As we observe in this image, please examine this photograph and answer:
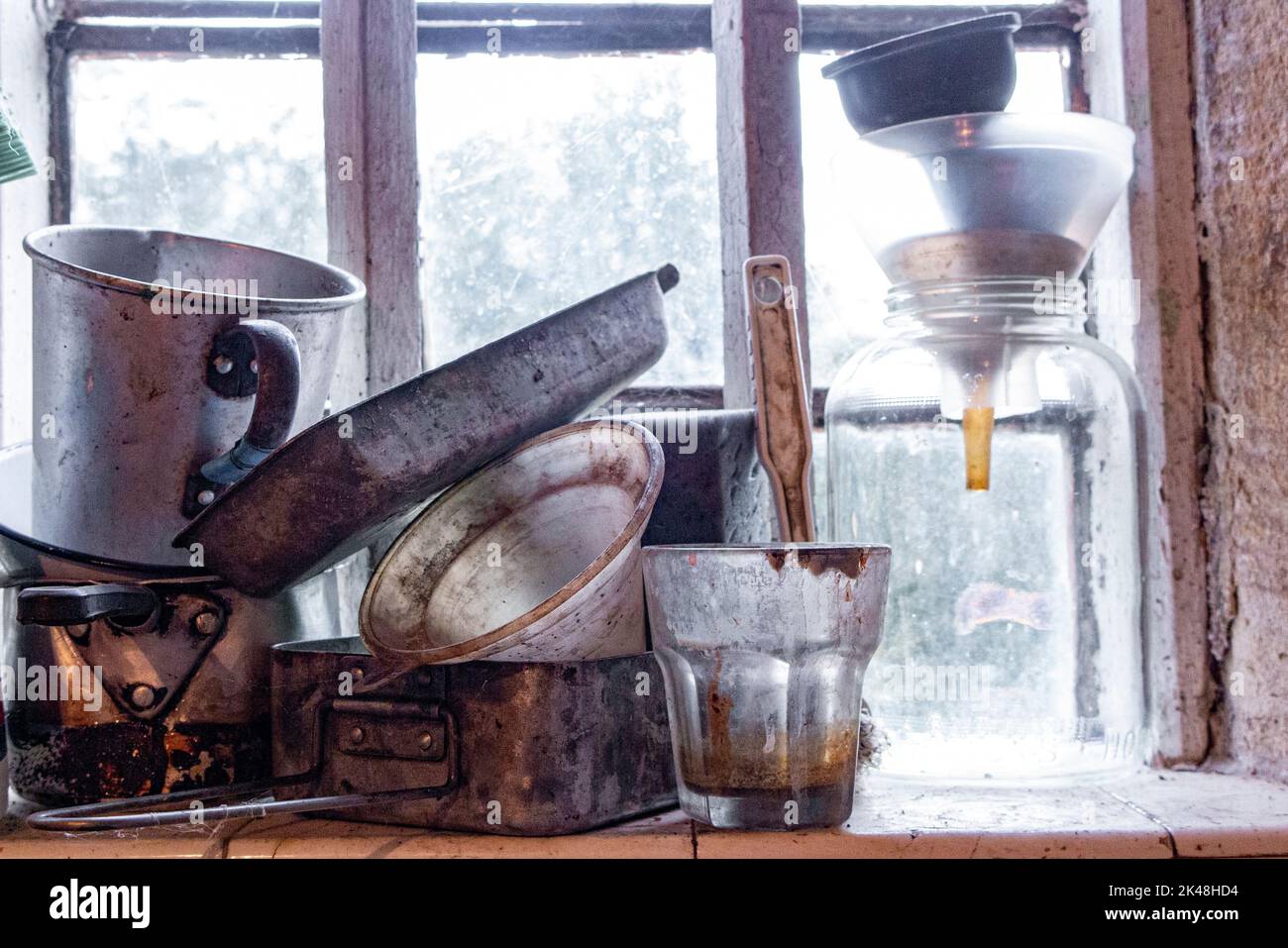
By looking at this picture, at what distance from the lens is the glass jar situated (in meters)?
0.90

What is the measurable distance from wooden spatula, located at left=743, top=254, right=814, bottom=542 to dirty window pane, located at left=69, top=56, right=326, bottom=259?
477 millimetres

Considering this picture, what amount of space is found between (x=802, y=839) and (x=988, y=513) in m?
0.37

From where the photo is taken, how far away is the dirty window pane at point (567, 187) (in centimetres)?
109

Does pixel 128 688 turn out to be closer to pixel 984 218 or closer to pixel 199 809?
pixel 199 809

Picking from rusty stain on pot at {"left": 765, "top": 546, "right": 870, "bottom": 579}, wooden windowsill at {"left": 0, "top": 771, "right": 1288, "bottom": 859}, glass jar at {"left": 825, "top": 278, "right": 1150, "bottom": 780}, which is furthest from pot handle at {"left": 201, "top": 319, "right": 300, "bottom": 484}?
glass jar at {"left": 825, "top": 278, "right": 1150, "bottom": 780}

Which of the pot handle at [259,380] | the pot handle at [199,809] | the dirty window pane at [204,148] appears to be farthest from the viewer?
the dirty window pane at [204,148]

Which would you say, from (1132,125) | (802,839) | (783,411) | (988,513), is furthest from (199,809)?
(1132,125)

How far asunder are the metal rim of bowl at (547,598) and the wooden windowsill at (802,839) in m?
0.12

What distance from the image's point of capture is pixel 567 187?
3.61 ft

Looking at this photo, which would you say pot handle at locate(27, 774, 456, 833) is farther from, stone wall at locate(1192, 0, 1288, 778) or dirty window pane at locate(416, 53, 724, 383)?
stone wall at locate(1192, 0, 1288, 778)

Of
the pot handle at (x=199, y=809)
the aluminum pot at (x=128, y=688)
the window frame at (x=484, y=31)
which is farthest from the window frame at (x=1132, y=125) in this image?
the pot handle at (x=199, y=809)

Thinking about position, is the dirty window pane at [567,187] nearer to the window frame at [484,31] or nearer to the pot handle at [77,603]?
the window frame at [484,31]

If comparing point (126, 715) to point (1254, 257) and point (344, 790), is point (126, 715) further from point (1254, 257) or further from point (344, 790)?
point (1254, 257)

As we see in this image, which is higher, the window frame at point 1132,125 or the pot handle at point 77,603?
the window frame at point 1132,125
